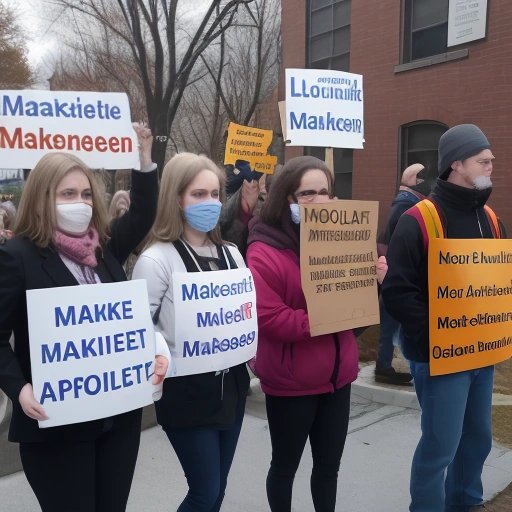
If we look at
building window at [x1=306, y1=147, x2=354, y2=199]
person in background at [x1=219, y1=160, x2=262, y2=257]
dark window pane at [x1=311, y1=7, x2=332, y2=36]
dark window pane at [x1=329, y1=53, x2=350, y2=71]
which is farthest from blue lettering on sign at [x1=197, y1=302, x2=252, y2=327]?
dark window pane at [x1=311, y1=7, x2=332, y2=36]

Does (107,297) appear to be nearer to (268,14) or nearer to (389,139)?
(389,139)

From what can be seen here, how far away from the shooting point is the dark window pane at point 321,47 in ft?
42.2

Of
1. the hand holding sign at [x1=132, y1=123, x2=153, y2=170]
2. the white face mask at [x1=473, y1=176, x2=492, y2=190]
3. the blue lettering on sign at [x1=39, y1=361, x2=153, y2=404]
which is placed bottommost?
the blue lettering on sign at [x1=39, y1=361, x2=153, y2=404]

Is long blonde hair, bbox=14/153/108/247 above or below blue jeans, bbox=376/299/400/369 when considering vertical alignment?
above

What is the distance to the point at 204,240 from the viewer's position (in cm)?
247

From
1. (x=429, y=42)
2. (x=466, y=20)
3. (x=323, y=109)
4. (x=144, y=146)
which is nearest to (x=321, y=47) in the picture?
(x=429, y=42)

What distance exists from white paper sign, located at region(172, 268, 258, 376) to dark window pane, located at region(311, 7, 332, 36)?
11.6 meters

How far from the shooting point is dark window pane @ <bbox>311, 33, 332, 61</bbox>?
506 inches

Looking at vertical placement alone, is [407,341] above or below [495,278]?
below

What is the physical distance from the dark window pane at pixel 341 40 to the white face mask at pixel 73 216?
11486 mm

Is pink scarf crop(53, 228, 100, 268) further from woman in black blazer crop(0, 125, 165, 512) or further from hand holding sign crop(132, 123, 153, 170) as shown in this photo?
hand holding sign crop(132, 123, 153, 170)

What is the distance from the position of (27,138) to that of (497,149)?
8.63 metres

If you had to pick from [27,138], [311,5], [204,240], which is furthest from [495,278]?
[311,5]

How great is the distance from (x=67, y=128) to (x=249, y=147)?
3.20 metres
